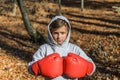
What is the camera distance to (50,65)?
171 inches

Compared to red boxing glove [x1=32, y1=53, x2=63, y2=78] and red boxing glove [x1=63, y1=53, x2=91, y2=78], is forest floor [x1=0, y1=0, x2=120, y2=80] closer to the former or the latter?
red boxing glove [x1=63, y1=53, x2=91, y2=78]

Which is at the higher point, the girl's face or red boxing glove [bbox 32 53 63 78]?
the girl's face

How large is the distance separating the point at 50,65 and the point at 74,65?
0.32m

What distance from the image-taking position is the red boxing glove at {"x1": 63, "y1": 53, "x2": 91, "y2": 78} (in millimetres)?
4344

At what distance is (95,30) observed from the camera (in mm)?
19469

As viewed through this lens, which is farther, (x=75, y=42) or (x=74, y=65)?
(x=75, y=42)

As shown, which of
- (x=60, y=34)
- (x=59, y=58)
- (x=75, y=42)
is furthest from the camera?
(x=75, y=42)

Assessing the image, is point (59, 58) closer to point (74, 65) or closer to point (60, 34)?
point (74, 65)

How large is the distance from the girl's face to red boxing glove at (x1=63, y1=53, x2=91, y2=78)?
10.5 inches

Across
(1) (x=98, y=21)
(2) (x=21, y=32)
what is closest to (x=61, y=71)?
(2) (x=21, y=32)

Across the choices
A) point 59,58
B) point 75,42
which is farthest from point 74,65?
point 75,42

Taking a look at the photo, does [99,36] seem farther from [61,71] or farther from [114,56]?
[61,71]

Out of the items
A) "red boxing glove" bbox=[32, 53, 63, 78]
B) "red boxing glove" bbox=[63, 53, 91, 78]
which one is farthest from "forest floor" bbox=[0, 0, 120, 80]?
"red boxing glove" bbox=[32, 53, 63, 78]

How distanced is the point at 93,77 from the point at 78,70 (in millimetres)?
5509
